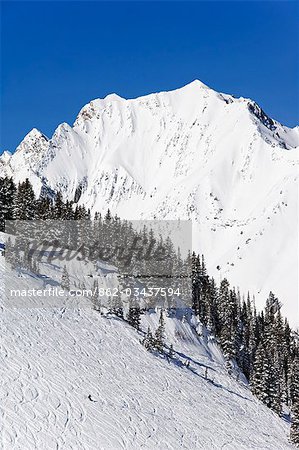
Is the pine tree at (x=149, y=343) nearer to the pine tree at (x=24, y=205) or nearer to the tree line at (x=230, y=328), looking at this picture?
the tree line at (x=230, y=328)

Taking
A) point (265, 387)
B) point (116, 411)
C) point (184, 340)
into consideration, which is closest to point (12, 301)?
point (116, 411)

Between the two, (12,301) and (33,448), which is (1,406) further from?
(12,301)

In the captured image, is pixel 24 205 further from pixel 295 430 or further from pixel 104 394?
pixel 295 430

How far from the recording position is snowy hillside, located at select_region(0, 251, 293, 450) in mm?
28500


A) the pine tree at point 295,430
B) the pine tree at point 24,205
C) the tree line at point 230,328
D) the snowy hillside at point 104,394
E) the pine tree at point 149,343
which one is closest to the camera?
the snowy hillside at point 104,394

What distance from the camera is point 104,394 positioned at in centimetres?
3525

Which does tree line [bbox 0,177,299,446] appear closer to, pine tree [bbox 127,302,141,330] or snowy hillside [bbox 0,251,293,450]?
pine tree [bbox 127,302,141,330]

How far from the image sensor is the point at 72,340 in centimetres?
4250

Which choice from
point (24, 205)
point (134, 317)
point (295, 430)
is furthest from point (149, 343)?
point (24, 205)

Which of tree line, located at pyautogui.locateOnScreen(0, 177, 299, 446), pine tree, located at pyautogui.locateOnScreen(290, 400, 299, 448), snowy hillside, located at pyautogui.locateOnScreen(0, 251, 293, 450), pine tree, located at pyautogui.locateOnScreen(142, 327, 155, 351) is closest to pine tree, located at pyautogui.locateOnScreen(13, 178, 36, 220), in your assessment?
tree line, located at pyautogui.locateOnScreen(0, 177, 299, 446)

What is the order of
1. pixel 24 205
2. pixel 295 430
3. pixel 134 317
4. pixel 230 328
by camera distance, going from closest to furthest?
pixel 295 430, pixel 134 317, pixel 230 328, pixel 24 205

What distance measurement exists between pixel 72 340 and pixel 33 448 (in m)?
17.4

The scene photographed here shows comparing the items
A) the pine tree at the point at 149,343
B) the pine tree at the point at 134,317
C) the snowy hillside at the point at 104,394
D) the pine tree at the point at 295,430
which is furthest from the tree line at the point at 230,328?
the pine tree at the point at 295,430

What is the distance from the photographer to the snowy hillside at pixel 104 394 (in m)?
28.5
